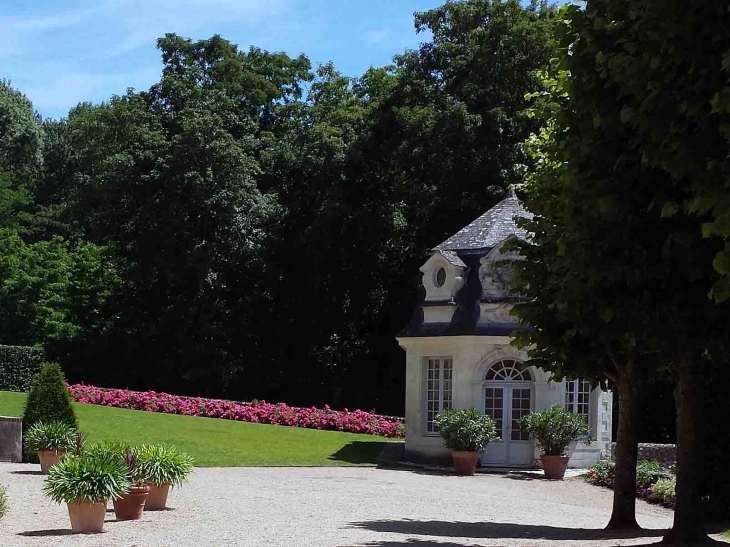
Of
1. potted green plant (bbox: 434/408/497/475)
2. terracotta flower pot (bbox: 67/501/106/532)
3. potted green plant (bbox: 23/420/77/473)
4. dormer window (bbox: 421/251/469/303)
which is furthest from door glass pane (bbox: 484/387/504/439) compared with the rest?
terracotta flower pot (bbox: 67/501/106/532)

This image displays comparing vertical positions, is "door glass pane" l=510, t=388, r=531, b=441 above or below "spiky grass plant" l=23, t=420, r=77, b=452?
above

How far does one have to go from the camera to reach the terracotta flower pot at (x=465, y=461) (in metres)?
23.1

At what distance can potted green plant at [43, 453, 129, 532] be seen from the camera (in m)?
11.6

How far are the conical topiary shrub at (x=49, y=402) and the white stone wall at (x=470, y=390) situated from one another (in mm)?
9157

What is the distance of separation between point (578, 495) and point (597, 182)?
1103 cm

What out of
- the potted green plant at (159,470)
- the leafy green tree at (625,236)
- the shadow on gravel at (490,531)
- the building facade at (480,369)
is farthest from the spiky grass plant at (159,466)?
the building facade at (480,369)

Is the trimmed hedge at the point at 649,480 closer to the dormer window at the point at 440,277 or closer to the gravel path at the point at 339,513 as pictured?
the gravel path at the point at 339,513

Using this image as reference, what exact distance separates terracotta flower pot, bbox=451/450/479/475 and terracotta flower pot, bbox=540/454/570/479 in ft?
5.06

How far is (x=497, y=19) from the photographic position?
119 ft

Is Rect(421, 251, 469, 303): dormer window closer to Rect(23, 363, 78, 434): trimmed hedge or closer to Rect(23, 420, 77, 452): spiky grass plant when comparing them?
Rect(23, 363, 78, 434): trimmed hedge

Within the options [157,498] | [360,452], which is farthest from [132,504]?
[360,452]

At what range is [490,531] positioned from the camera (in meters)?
13.3

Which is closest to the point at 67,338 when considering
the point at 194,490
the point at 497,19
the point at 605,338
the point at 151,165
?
the point at 151,165

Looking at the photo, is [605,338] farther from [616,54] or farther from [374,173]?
[374,173]
